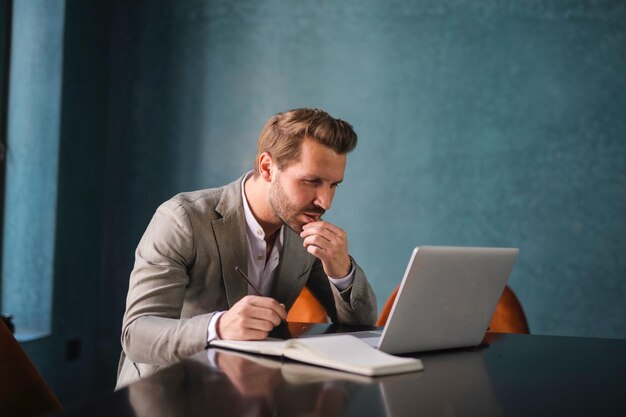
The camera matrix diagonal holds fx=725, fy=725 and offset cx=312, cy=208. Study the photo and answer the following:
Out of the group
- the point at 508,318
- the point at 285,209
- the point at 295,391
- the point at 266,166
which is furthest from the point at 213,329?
the point at 508,318

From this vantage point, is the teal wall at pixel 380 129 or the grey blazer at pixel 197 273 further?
the teal wall at pixel 380 129

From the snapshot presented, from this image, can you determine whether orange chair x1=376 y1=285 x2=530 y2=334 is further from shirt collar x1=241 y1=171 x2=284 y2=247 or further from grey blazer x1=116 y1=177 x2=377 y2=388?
shirt collar x1=241 y1=171 x2=284 y2=247

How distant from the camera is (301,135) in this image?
6.21ft

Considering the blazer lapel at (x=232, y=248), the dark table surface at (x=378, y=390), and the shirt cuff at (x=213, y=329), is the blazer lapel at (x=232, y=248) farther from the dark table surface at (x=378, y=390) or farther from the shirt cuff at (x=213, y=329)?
the dark table surface at (x=378, y=390)

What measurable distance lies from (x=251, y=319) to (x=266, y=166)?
70cm

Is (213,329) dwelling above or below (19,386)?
above

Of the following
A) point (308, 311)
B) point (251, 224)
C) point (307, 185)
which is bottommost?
point (308, 311)

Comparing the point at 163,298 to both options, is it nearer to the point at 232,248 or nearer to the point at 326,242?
the point at 232,248

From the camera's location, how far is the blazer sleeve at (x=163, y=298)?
141cm

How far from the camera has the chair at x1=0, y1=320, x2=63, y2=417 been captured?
4.33ft

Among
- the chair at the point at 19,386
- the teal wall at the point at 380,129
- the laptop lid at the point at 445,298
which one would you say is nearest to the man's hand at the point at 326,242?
the laptop lid at the point at 445,298

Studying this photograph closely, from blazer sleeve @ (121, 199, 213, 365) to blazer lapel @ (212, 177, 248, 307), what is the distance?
3.2 inches

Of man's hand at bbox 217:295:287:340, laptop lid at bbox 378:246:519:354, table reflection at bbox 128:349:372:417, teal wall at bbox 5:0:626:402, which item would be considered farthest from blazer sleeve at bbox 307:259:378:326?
teal wall at bbox 5:0:626:402

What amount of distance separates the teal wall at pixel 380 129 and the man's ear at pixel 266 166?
166 centimetres
